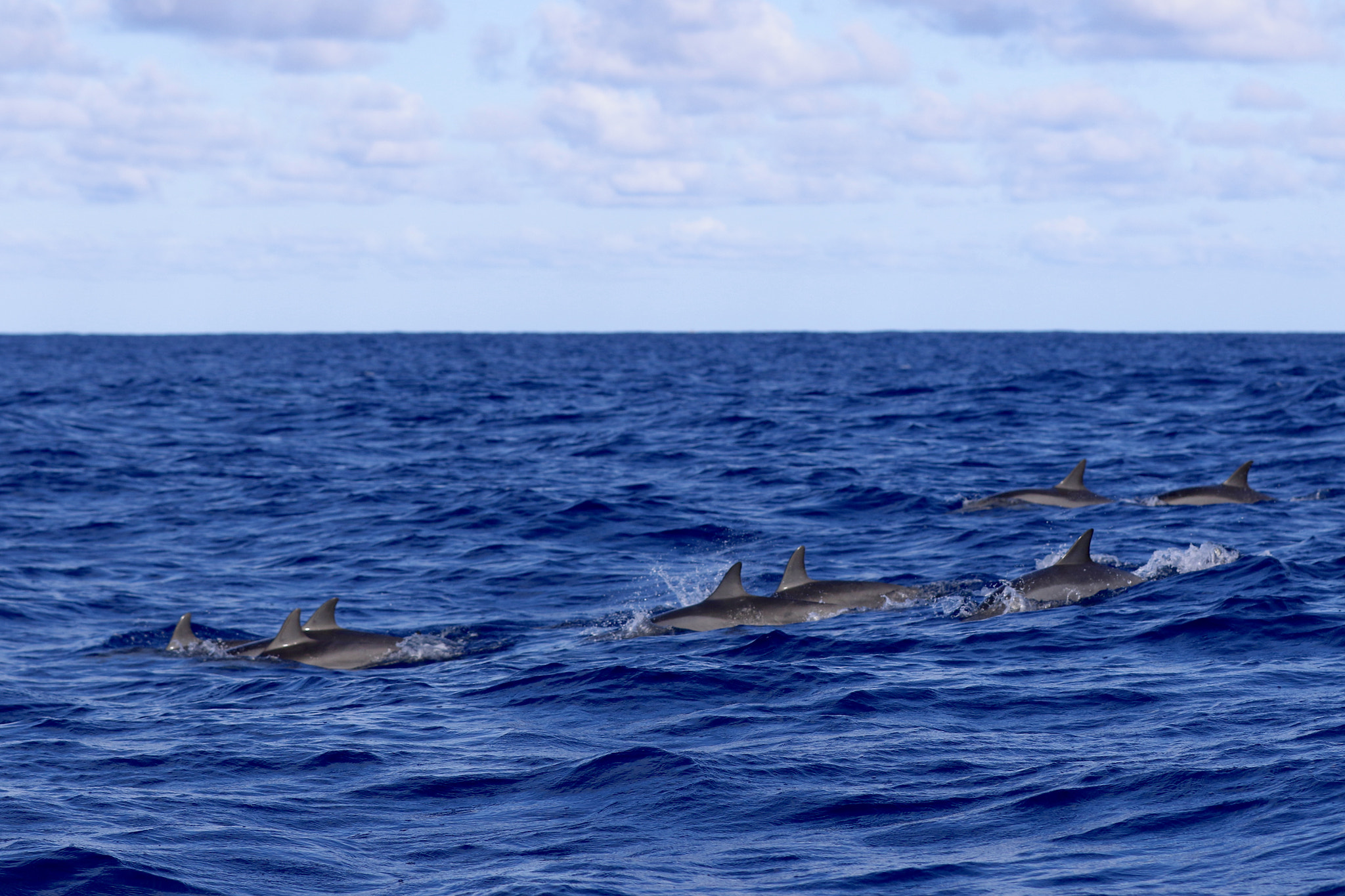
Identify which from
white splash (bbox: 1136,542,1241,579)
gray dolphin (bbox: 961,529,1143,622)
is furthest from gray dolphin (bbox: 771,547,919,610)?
white splash (bbox: 1136,542,1241,579)

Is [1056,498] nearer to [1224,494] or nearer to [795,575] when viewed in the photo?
[1224,494]

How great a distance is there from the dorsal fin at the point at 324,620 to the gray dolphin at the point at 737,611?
11.4ft

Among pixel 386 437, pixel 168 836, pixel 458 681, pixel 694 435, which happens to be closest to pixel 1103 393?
pixel 694 435

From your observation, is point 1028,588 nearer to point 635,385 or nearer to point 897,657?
point 897,657

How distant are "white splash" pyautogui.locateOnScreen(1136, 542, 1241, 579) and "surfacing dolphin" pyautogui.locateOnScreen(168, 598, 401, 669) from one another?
8.94 metres

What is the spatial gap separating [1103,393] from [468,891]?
45.2 m

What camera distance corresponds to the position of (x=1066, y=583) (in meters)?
16.6

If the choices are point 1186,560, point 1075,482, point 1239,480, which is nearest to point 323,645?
point 1186,560

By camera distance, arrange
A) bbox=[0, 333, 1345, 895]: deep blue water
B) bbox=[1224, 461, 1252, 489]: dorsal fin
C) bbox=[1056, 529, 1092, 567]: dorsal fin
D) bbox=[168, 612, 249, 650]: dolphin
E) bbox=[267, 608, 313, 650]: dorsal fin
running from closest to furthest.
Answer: bbox=[0, 333, 1345, 895]: deep blue water
bbox=[267, 608, 313, 650]: dorsal fin
bbox=[168, 612, 249, 650]: dolphin
bbox=[1056, 529, 1092, 567]: dorsal fin
bbox=[1224, 461, 1252, 489]: dorsal fin

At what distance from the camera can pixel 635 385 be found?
207 feet

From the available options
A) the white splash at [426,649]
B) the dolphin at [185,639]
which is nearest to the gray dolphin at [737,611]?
the white splash at [426,649]

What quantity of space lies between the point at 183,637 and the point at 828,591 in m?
7.26

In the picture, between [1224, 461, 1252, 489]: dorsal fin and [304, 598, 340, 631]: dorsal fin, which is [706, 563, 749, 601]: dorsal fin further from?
[1224, 461, 1252, 489]: dorsal fin

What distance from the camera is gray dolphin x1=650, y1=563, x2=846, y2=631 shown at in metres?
16.0
